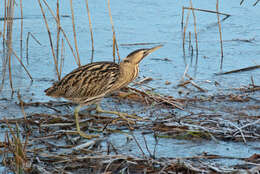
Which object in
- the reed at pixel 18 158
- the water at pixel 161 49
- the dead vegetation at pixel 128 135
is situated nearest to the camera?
the reed at pixel 18 158

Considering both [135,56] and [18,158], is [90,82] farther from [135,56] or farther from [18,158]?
[18,158]

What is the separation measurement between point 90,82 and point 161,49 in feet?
8.41

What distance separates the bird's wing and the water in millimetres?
363

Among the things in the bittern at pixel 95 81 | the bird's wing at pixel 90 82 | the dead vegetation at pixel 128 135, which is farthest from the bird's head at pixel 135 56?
the dead vegetation at pixel 128 135

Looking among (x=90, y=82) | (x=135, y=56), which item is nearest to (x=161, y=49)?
(x=135, y=56)

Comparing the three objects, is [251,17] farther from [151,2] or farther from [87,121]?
[87,121]

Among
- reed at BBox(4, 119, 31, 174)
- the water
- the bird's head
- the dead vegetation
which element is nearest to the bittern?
the bird's head

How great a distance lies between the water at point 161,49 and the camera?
4.45 metres

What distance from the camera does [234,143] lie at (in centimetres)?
341

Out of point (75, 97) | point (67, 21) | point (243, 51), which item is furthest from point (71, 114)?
point (67, 21)

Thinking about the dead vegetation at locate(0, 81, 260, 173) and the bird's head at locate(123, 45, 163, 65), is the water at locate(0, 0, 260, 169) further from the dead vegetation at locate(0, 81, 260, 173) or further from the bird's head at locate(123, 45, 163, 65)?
the bird's head at locate(123, 45, 163, 65)

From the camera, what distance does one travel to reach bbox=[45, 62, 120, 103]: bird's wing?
3.91m

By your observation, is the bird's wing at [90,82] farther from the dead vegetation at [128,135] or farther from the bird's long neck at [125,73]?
the dead vegetation at [128,135]

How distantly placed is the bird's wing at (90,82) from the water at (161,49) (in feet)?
1.19
